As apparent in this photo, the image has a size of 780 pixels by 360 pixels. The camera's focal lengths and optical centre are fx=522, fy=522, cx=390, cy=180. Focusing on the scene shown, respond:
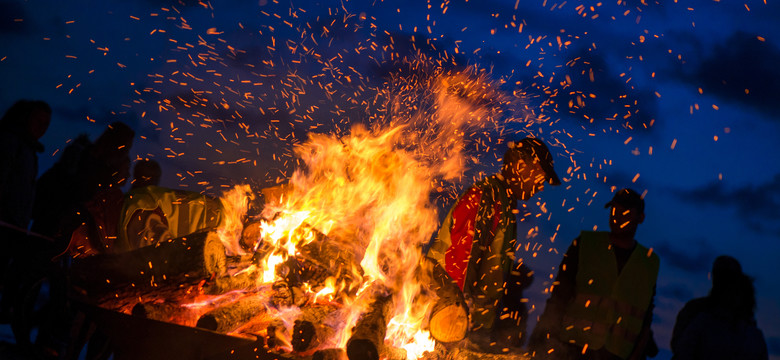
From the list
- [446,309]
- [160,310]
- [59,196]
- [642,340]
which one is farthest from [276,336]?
[642,340]

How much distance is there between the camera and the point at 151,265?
4.71 metres

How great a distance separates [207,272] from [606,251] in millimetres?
3674

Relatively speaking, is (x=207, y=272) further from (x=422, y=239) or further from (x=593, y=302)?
(x=593, y=302)

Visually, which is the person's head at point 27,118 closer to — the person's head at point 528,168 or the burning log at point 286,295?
the burning log at point 286,295

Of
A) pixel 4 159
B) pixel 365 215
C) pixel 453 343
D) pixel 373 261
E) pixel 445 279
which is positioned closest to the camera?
pixel 4 159

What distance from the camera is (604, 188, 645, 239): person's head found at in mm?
4559

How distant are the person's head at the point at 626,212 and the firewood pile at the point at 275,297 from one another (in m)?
1.55

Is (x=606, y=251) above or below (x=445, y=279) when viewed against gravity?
above

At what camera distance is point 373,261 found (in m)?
5.72

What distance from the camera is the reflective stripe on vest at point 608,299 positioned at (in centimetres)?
449

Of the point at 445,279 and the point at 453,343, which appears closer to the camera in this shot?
the point at 445,279

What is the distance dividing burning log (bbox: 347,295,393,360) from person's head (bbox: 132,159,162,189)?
3272 millimetres

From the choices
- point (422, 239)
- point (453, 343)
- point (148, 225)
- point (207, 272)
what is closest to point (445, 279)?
point (453, 343)

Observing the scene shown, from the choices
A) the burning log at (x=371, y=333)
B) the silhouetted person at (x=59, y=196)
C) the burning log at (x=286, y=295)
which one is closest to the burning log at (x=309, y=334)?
the burning log at (x=371, y=333)
